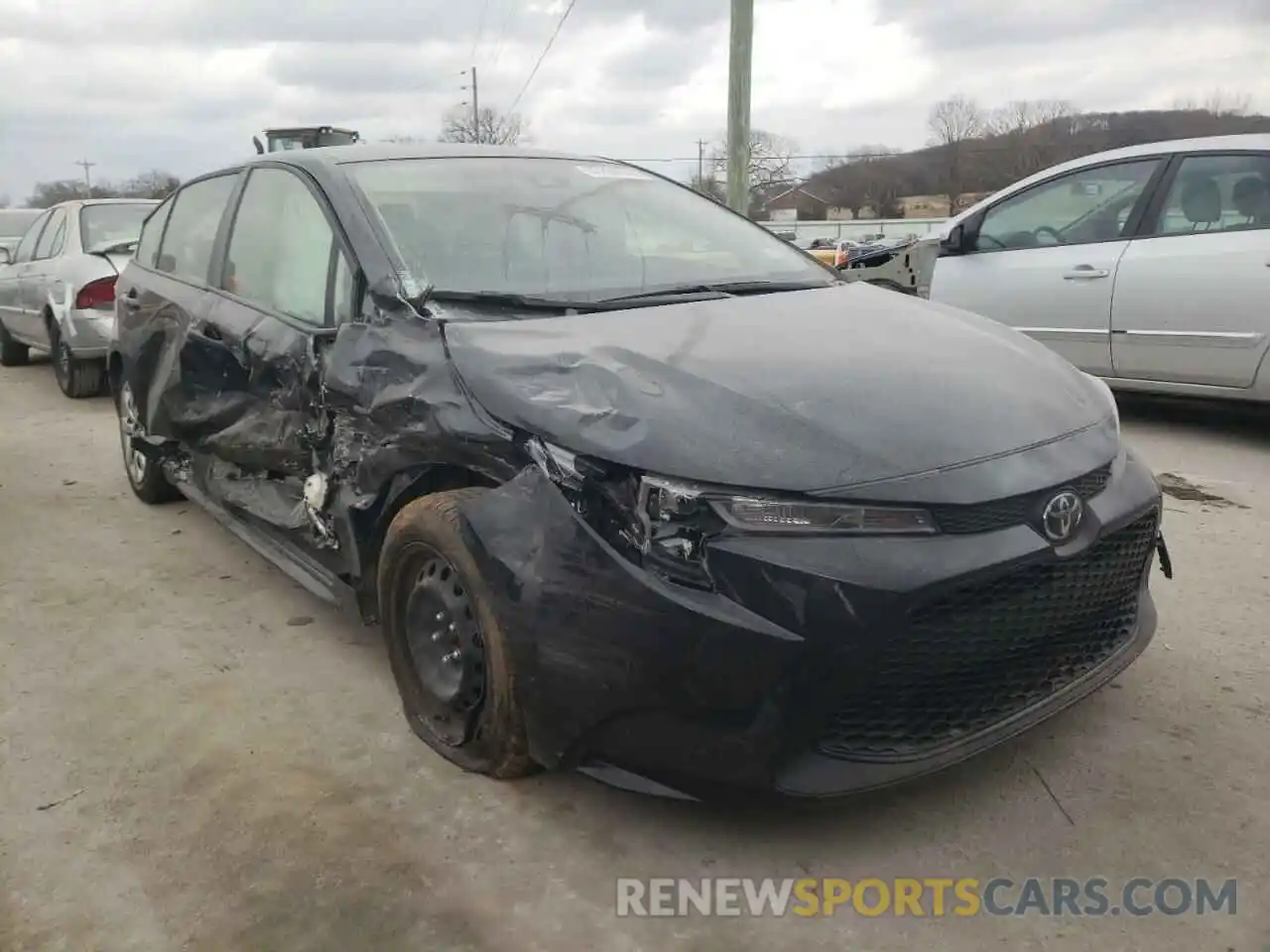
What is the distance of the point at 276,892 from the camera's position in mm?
2156

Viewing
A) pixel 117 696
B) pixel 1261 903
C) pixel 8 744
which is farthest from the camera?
pixel 117 696

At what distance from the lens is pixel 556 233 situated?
314cm

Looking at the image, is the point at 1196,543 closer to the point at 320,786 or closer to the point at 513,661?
the point at 513,661

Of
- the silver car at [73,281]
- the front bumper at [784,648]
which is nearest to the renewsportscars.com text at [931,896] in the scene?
the front bumper at [784,648]

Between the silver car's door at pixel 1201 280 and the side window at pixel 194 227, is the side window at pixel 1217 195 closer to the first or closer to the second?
the silver car's door at pixel 1201 280

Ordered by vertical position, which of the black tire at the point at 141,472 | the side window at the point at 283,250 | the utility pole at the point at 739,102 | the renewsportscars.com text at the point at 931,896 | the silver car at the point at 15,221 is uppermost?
the utility pole at the point at 739,102

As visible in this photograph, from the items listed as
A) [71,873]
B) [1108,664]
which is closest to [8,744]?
[71,873]

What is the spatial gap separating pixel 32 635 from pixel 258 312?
134 cm

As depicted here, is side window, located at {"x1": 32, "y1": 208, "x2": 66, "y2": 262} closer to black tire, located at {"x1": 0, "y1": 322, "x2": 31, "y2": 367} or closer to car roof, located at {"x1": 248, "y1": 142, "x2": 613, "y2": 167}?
black tire, located at {"x1": 0, "y1": 322, "x2": 31, "y2": 367}

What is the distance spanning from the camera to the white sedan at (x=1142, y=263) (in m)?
5.20

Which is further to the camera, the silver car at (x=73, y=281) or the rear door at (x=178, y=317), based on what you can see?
the silver car at (x=73, y=281)

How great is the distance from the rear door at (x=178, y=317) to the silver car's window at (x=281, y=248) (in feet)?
0.74

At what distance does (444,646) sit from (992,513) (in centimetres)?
130

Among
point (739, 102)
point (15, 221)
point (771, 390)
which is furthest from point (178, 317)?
point (15, 221)
